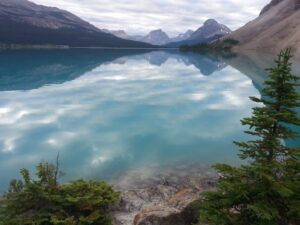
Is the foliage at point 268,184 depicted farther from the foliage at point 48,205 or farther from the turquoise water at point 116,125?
the turquoise water at point 116,125

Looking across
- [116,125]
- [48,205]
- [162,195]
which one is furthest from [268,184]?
[116,125]

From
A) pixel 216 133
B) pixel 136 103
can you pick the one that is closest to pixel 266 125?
pixel 216 133

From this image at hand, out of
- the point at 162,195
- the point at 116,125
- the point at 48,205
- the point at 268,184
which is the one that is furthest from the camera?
the point at 116,125

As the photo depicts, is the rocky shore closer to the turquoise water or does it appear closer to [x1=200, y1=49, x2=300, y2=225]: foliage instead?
the turquoise water

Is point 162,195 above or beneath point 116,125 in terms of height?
above

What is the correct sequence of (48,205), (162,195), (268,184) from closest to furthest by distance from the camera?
(268,184)
(48,205)
(162,195)

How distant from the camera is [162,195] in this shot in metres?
22.5

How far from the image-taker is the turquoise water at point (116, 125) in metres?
31.2

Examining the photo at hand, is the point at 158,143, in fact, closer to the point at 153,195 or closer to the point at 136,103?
the point at 153,195

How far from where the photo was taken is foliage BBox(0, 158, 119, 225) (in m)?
15.0

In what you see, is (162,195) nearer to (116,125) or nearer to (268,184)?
(268,184)

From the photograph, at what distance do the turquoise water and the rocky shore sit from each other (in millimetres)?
2153

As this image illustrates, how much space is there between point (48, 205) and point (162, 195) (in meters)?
8.78

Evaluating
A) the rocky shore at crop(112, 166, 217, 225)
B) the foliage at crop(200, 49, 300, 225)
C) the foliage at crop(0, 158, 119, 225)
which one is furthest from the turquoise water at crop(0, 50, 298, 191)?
the foliage at crop(200, 49, 300, 225)
